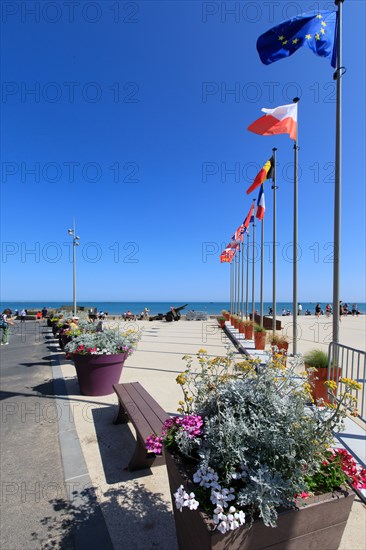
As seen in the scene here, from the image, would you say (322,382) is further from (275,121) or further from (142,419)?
(275,121)

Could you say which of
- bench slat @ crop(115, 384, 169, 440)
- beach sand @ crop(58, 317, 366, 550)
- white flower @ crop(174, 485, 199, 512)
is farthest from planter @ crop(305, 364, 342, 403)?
white flower @ crop(174, 485, 199, 512)

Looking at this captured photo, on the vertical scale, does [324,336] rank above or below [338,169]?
below

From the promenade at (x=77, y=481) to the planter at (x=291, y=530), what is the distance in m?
0.81

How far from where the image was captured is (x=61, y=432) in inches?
155

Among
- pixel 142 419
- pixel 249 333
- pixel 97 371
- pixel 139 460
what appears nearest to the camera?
pixel 139 460

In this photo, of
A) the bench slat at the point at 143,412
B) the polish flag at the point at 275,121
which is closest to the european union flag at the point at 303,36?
the polish flag at the point at 275,121

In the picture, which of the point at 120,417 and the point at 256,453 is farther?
the point at 120,417

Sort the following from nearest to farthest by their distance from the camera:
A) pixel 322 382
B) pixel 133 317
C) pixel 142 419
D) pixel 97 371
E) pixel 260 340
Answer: pixel 142 419, pixel 322 382, pixel 97 371, pixel 260 340, pixel 133 317

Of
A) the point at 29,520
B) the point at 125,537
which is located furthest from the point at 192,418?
the point at 29,520

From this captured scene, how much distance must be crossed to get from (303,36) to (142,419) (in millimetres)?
6429

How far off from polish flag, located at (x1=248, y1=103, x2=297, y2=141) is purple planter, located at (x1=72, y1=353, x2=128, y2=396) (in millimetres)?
5312

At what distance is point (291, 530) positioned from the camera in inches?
59.9

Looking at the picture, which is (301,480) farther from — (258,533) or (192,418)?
(192,418)

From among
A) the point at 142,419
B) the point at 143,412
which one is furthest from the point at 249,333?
Answer: the point at 142,419
